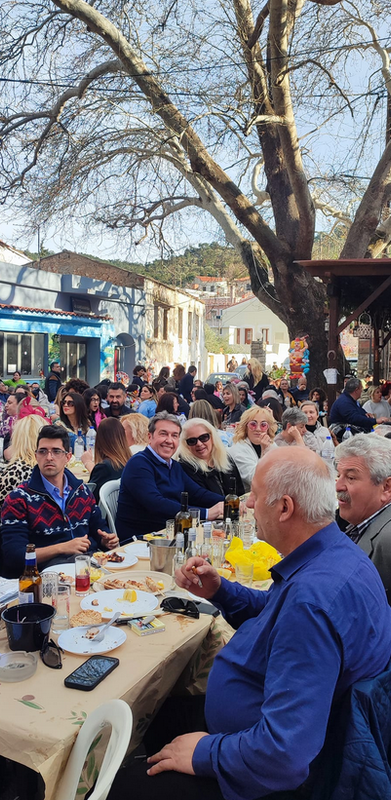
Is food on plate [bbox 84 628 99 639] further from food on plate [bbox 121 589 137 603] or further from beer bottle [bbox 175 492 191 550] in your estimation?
beer bottle [bbox 175 492 191 550]

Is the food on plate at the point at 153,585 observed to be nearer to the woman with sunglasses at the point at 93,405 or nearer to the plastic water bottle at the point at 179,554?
the plastic water bottle at the point at 179,554

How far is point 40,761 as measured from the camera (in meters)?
1.73

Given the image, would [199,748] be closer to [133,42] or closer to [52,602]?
[52,602]

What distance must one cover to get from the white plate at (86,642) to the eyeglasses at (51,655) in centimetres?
3

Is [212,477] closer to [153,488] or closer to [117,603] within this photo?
[153,488]

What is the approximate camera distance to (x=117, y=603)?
2.65 metres

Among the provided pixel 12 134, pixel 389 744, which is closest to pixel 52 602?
pixel 389 744

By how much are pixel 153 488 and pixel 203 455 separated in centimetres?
94

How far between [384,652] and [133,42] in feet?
42.3

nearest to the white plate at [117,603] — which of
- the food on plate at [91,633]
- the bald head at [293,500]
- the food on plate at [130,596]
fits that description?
the food on plate at [130,596]

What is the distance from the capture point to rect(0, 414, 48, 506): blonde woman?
4277 mm

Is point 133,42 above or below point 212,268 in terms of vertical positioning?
above

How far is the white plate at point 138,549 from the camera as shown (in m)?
3.43

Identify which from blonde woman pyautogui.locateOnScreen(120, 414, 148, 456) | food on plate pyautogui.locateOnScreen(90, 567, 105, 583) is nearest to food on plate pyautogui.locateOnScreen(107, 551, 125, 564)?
food on plate pyautogui.locateOnScreen(90, 567, 105, 583)
